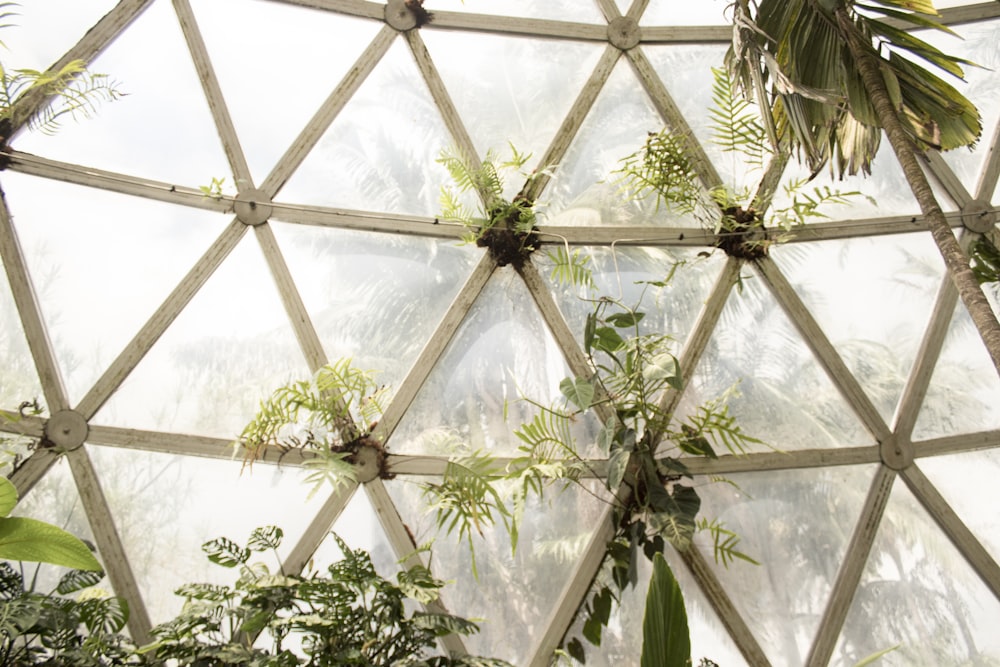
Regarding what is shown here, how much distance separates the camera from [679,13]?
18.5ft

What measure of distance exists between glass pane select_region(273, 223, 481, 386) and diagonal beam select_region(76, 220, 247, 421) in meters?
0.33

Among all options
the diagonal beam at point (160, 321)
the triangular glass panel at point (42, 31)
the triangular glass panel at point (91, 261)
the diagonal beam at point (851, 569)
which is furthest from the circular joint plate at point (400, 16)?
the diagonal beam at point (851, 569)

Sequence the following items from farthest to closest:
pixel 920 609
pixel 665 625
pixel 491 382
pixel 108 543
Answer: pixel 491 382 < pixel 920 609 < pixel 108 543 < pixel 665 625

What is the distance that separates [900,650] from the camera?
4832mm

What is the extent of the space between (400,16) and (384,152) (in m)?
0.96

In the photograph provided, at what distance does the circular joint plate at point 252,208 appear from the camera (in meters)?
4.89

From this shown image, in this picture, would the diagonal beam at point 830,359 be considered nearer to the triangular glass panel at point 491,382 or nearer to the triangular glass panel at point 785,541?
the triangular glass panel at point 785,541

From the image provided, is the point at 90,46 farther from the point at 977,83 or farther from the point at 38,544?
the point at 977,83

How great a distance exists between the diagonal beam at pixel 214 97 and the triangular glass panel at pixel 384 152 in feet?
1.02

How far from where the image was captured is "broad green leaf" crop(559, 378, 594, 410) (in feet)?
14.4

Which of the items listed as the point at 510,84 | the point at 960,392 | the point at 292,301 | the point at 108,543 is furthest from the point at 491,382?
the point at 960,392

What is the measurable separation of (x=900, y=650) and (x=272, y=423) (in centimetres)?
418

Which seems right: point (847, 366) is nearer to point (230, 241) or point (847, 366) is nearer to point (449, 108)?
point (449, 108)

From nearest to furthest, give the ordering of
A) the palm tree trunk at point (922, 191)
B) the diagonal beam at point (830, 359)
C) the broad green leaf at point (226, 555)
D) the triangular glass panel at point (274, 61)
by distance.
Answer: the palm tree trunk at point (922, 191) < the broad green leaf at point (226, 555) < the triangular glass panel at point (274, 61) < the diagonal beam at point (830, 359)
